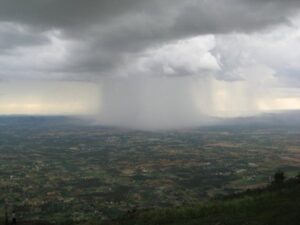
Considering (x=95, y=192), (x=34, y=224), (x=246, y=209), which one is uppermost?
(x=246, y=209)

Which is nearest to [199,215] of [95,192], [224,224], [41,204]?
[224,224]

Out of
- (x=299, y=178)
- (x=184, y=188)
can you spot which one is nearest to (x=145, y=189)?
(x=184, y=188)

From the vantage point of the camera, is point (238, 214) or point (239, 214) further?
point (238, 214)

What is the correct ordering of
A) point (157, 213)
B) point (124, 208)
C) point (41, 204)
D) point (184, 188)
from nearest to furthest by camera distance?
point (157, 213)
point (124, 208)
point (41, 204)
point (184, 188)

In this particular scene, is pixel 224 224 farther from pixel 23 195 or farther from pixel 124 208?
pixel 23 195

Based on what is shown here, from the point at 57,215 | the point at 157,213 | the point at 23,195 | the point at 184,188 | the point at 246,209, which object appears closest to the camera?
the point at 246,209

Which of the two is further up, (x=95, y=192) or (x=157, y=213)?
(x=157, y=213)

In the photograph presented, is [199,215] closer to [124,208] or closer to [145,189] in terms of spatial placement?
[124,208]

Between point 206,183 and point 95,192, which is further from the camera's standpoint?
point 206,183
